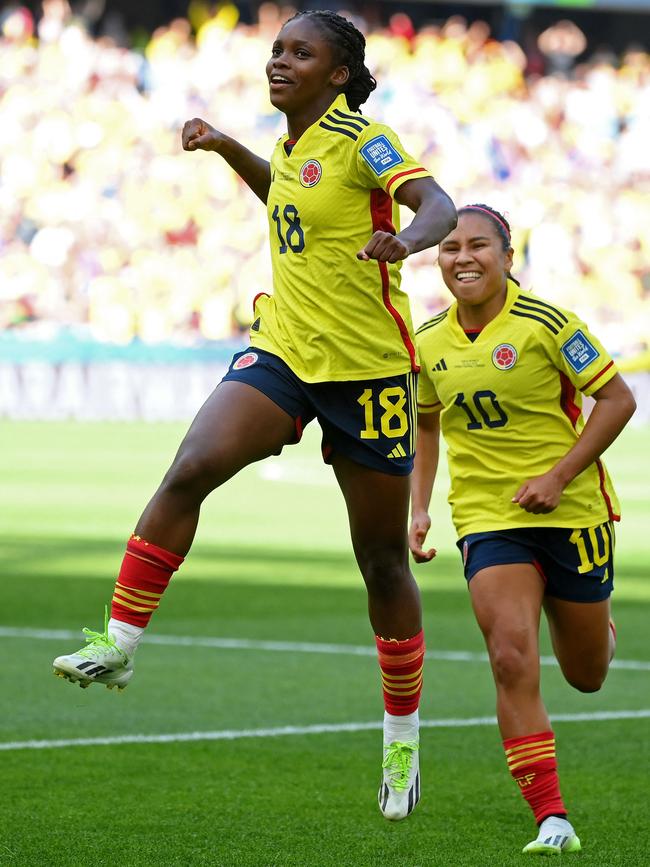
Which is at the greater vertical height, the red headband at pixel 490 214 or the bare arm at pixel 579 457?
the red headband at pixel 490 214

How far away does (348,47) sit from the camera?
504 centimetres

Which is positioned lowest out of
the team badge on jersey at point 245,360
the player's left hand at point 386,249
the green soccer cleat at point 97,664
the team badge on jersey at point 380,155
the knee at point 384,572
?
the green soccer cleat at point 97,664

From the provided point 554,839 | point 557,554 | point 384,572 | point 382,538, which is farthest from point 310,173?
point 554,839

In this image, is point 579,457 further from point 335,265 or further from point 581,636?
point 335,265

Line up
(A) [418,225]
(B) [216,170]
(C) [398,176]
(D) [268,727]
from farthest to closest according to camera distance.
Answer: (B) [216,170] < (D) [268,727] < (C) [398,176] < (A) [418,225]

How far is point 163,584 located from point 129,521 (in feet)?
33.1

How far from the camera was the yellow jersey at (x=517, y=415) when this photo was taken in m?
5.21

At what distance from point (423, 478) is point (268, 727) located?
1.76m

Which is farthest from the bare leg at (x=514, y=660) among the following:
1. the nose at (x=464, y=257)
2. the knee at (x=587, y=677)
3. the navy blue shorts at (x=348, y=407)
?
the nose at (x=464, y=257)

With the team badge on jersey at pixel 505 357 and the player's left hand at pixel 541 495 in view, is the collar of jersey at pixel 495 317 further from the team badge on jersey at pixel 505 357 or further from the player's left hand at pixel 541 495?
the player's left hand at pixel 541 495

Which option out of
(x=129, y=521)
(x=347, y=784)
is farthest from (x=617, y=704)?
(x=129, y=521)

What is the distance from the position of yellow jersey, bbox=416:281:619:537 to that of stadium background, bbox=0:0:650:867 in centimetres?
102

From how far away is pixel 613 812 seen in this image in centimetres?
540

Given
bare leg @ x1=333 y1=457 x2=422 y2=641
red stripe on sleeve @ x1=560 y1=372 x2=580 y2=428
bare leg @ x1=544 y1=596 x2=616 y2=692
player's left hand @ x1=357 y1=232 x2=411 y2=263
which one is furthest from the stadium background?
player's left hand @ x1=357 y1=232 x2=411 y2=263
